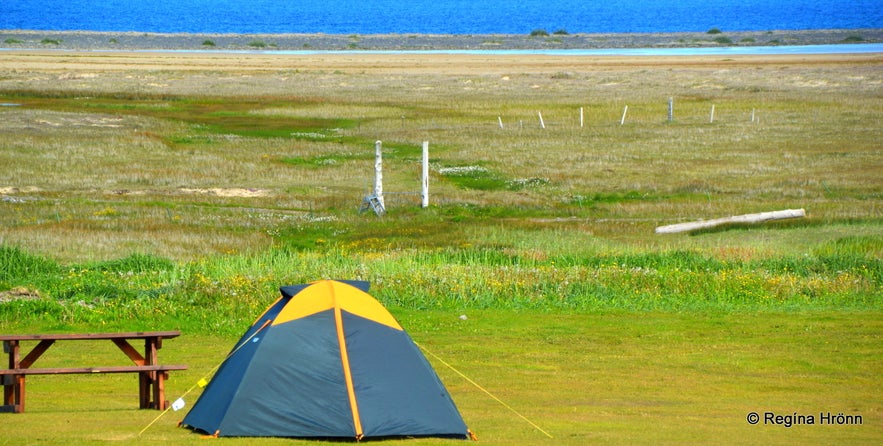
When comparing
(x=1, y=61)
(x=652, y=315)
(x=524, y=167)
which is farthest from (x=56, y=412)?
(x=1, y=61)

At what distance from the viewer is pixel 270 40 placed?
163 metres

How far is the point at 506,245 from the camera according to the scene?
27078mm

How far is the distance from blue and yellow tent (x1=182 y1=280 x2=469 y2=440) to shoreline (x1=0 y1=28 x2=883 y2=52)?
129 meters

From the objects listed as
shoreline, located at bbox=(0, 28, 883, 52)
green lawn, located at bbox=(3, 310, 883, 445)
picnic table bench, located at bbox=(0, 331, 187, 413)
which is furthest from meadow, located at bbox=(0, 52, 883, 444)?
shoreline, located at bbox=(0, 28, 883, 52)

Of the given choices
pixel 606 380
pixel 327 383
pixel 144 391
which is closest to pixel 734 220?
pixel 606 380

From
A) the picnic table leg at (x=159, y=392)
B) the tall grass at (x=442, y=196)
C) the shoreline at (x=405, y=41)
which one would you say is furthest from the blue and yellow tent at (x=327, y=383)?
the shoreline at (x=405, y=41)

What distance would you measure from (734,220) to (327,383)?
21658 millimetres

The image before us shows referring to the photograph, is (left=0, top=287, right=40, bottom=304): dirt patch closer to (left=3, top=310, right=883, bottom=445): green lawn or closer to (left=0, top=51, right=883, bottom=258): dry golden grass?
(left=3, top=310, right=883, bottom=445): green lawn

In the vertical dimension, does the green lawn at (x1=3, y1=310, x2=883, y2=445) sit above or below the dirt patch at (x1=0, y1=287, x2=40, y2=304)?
below

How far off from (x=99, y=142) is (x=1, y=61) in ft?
204

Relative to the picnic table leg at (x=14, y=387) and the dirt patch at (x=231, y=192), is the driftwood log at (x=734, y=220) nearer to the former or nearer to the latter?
the dirt patch at (x=231, y=192)

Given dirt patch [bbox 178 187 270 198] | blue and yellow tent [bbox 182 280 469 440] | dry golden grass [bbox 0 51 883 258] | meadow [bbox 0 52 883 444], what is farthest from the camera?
dirt patch [bbox 178 187 270 198]

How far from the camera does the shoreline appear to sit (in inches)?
5577

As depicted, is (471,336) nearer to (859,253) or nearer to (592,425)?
(592,425)
